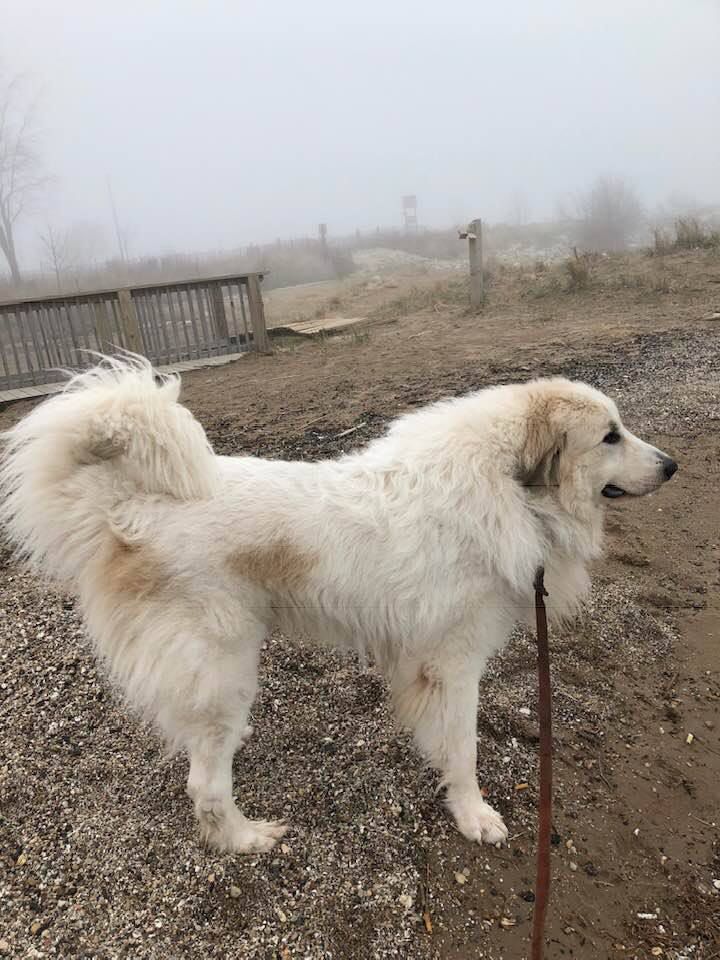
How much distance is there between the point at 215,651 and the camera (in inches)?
79.0

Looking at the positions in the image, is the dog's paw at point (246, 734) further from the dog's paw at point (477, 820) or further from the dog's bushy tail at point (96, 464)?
the dog's bushy tail at point (96, 464)

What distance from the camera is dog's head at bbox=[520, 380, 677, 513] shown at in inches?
86.4

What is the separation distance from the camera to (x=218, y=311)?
452 inches

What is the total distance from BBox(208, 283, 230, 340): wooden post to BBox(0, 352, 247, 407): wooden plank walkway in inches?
17.6

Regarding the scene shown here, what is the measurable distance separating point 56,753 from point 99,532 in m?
1.36

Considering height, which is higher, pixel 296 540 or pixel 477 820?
pixel 296 540

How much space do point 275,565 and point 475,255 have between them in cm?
1245

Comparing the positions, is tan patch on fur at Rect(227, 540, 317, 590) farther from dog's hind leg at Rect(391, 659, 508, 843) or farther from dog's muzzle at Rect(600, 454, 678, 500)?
dog's muzzle at Rect(600, 454, 678, 500)

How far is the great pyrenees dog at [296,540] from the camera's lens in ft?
6.49

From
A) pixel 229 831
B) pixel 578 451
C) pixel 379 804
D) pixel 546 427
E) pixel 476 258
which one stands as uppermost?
pixel 476 258

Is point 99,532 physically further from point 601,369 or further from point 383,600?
point 601,369

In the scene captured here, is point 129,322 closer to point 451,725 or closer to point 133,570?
point 133,570

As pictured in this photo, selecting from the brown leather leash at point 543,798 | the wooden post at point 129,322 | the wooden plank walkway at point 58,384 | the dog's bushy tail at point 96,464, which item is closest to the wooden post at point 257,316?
the wooden plank walkway at point 58,384

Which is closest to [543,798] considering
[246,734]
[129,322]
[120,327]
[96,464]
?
[246,734]
